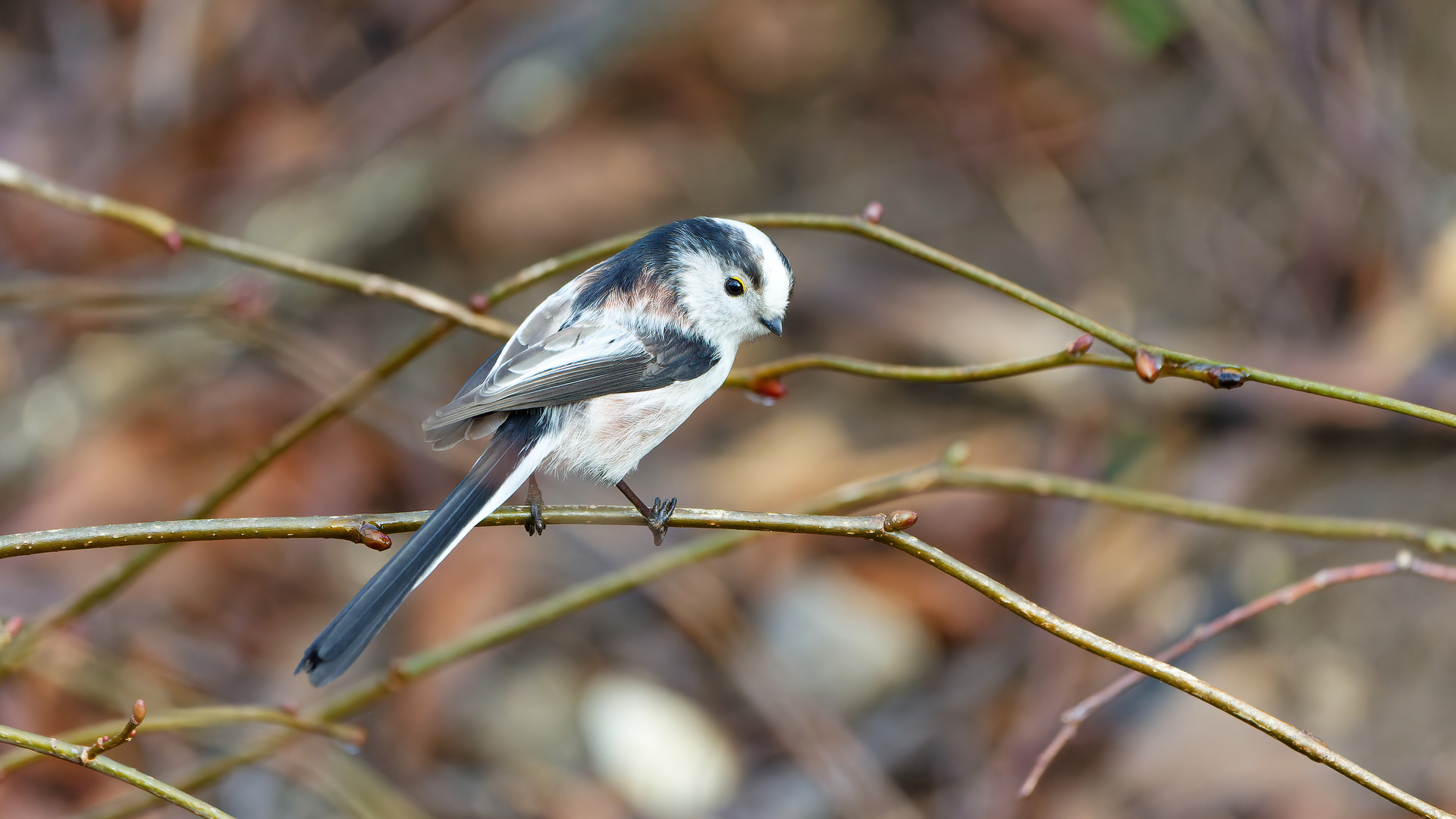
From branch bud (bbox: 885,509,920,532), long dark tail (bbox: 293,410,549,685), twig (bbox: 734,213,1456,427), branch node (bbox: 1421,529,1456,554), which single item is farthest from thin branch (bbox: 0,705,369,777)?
branch node (bbox: 1421,529,1456,554)

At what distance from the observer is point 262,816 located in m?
2.88

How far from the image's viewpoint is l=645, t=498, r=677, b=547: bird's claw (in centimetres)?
153

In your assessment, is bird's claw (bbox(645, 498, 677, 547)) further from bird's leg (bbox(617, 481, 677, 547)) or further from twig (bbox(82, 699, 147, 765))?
twig (bbox(82, 699, 147, 765))

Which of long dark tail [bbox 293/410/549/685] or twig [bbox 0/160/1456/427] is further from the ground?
twig [bbox 0/160/1456/427]

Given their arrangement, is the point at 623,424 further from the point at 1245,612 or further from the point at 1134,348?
the point at 1245,612

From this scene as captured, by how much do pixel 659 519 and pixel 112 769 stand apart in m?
0.70

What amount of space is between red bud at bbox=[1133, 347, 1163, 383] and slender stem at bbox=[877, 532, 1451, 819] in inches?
12.5

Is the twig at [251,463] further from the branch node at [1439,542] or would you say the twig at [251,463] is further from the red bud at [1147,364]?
the branch node at [1439,542]

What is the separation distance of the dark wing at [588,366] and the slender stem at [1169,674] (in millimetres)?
427

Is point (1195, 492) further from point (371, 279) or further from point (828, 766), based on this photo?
point (371, 279)

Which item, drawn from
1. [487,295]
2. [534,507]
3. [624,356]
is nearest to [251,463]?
[487,295]

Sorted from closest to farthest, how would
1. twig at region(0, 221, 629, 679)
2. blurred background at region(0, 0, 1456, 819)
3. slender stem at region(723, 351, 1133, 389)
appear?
slender stem at region(723, 351, 1133, 389)
twig at region(0, 221, 629, 679)
blurred background at region(0, 0, 1456, 819)

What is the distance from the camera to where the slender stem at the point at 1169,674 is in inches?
50.6

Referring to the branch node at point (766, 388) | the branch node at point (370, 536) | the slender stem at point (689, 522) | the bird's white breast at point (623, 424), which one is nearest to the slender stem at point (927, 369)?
the branch node at point (766, 388)
